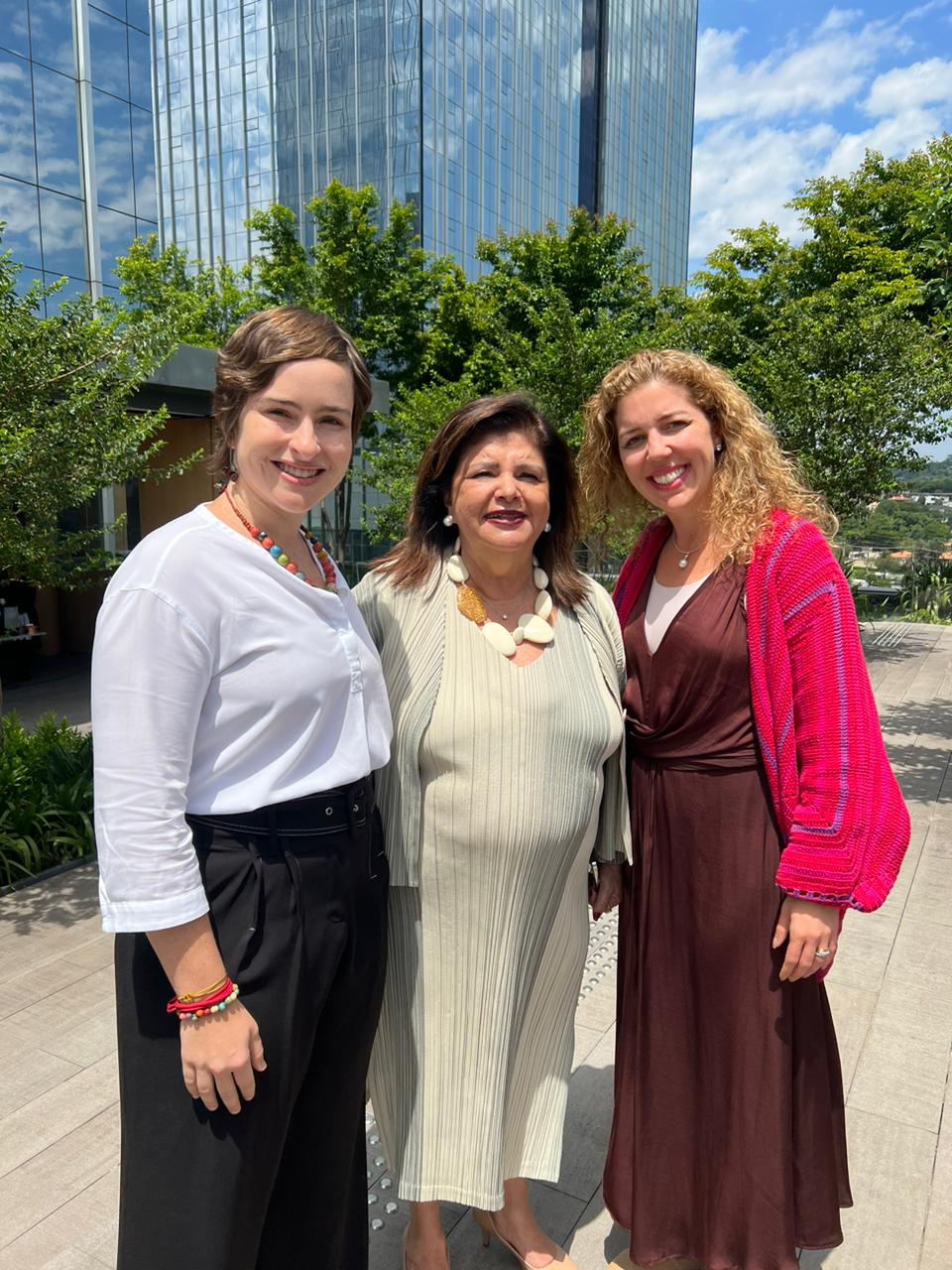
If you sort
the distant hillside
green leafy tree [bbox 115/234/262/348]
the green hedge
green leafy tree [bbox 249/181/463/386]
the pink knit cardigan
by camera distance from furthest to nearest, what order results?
green leafy tree [bbox 115/234/262/348]
green leafy tree [bbox 249/181/463/386]
the distant hillside
the green hedge
the pink knit cardigan

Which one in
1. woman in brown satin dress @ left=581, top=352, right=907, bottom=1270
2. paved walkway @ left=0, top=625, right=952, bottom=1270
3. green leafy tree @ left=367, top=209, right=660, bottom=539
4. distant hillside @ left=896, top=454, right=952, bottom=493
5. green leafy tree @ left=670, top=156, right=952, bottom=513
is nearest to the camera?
woman in brown satin dress @ left=581, top=352, right=907, bottom=1270

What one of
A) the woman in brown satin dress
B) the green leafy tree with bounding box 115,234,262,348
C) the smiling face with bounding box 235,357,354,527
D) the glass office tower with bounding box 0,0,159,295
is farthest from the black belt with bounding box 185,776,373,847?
the glass office tower with bounding box 0,0,159,295

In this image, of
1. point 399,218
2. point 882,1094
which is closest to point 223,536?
point 882,1094

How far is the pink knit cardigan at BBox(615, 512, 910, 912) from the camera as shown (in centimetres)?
173

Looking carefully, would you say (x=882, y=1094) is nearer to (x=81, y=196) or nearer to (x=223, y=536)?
(x=223, y=536)

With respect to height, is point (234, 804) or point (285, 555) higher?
point (285, 555)

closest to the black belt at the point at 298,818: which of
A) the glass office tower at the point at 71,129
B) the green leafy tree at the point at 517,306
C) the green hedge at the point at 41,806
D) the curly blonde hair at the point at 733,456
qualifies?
the curly blonde hair at the point at 733,456

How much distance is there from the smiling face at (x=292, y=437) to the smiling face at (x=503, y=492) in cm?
48

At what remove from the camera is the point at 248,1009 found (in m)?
1.39

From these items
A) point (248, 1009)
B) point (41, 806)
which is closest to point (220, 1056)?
point (248, 1009)

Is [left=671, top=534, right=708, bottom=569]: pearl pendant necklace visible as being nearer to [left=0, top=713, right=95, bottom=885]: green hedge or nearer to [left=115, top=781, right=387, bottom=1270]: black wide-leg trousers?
[left=115, top=781, right=387, bottom=1270]: black wide-leg trousers

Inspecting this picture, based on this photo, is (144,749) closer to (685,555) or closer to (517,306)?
(685,555)

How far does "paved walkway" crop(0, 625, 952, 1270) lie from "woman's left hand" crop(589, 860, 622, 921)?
910mm

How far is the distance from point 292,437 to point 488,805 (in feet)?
2.76
